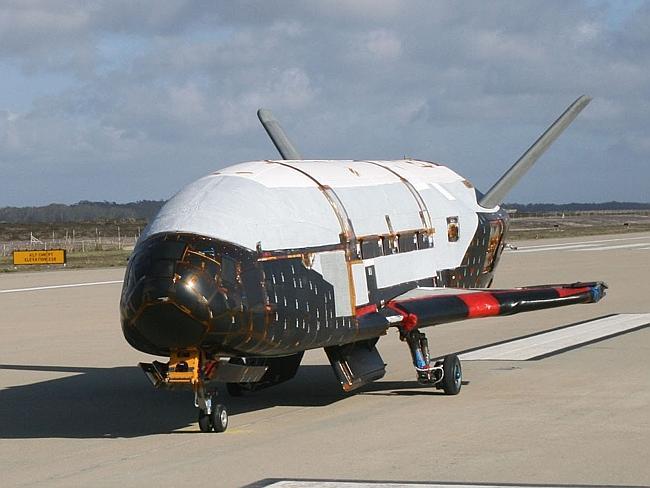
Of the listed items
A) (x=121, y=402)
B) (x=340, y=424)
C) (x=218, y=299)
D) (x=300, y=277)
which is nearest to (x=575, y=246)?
(x=121, y=402)

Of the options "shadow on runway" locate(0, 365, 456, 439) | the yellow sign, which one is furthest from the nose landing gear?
the yellow sign

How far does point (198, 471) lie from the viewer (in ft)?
42.3

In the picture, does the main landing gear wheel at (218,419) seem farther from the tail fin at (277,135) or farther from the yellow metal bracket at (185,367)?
the tail fin at (277,135)

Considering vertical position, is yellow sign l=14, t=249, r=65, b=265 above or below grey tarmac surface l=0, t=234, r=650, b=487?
above

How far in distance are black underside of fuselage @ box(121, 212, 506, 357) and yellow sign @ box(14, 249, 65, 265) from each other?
50.2 m

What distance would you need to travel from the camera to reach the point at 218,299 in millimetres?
14188

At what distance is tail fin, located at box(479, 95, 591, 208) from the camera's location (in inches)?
915

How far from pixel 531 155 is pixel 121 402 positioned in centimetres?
997

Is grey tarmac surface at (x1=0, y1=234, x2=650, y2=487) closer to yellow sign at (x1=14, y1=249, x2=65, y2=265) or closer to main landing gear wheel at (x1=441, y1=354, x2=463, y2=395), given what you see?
main landing gear wheel at (x1=441, y1=354, x2=463, y2=395)

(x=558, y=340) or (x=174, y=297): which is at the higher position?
(x=174, y=297)

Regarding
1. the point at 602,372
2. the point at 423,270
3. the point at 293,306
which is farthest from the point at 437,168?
the point at 293,306

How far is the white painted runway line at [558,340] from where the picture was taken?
78.1 feet

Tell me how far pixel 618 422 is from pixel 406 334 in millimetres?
3873

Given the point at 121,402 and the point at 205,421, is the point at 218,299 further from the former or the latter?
the point at 121,402
